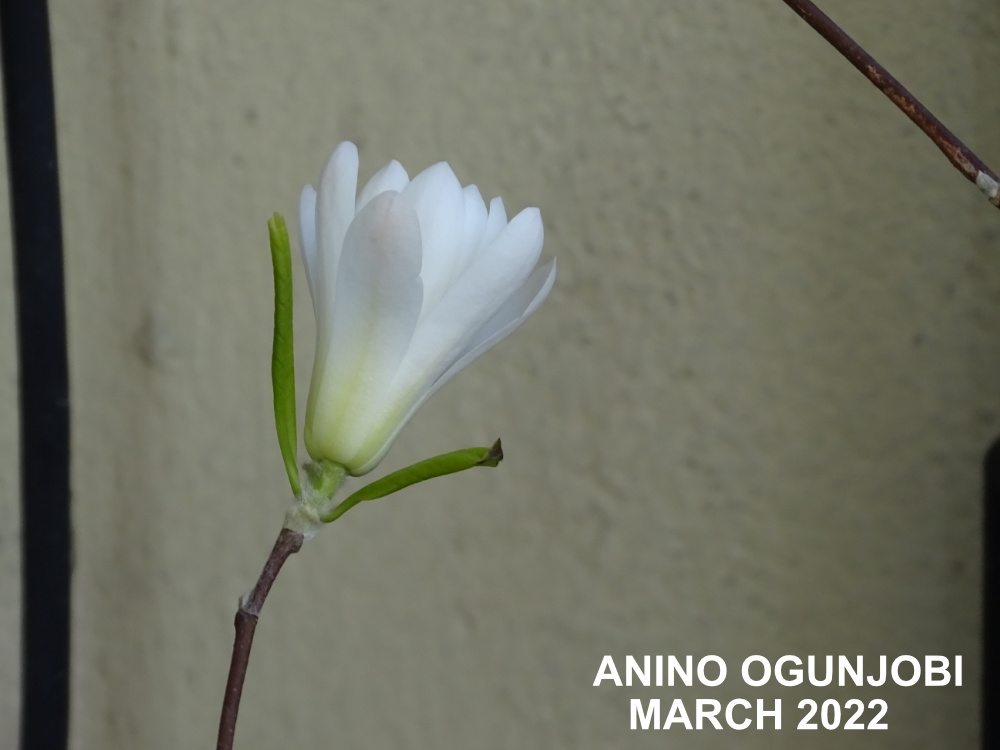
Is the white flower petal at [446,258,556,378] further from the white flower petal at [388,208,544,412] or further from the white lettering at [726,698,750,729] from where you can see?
the white lettering at [726,698,750,729]

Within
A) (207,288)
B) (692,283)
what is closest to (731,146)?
(692,283)

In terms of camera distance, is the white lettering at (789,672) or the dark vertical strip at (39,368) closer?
the dark vertical strip at (39,368)

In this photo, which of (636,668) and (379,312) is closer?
(379,312)

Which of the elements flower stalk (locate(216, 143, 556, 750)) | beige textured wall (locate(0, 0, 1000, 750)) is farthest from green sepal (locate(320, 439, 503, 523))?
beige textured wall (locate(0, 0, 1000, 750))

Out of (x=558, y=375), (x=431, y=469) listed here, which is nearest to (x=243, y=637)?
(x=431, y=469)

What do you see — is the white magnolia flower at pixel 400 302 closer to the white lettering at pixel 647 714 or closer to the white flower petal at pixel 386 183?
the white flower petal at pixel 386 183

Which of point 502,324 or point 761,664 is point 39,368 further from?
point 761,664

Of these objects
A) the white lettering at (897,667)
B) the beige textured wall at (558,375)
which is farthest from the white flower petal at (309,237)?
the white lettering at (897,667)
